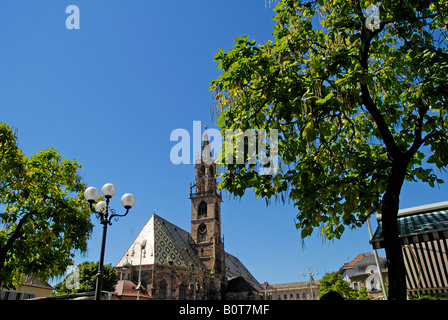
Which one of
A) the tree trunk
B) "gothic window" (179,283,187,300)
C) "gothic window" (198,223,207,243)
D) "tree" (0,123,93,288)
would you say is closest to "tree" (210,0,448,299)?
the tree trunk

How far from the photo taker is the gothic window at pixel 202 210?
62.0 meters

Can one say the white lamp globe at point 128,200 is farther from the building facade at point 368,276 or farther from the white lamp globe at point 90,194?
the building facade at point 368,276

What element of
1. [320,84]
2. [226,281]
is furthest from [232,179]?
[226,281]

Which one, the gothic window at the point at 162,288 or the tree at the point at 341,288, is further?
the gothic window at the point at 162,288

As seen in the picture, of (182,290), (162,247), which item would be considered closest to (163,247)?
(162,247)

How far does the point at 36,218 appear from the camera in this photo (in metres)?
12.3

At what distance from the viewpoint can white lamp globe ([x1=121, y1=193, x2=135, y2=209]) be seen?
10.9 meters

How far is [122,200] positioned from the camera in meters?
10.9

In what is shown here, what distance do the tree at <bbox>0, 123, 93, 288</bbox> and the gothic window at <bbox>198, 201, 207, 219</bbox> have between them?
1935 inches

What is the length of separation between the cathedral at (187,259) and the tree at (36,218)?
32998mm

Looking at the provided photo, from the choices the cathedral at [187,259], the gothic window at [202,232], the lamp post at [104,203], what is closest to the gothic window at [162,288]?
the cathedral at [187,259]

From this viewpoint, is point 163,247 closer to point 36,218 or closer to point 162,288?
point 162,288

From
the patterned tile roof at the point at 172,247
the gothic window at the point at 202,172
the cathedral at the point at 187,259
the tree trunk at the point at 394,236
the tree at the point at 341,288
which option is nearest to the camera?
the tree trunk at the point at 394,236
